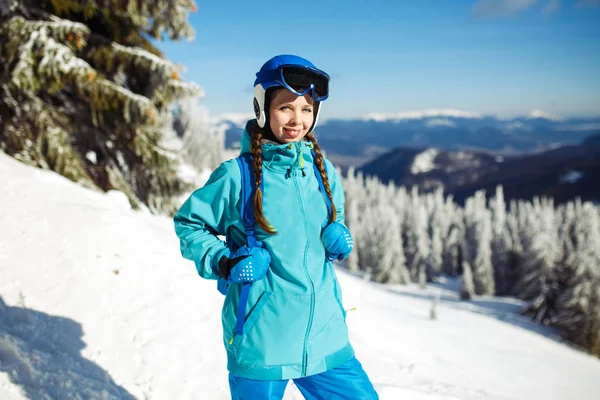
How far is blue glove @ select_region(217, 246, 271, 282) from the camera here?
75.0 inches

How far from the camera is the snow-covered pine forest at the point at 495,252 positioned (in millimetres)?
35188

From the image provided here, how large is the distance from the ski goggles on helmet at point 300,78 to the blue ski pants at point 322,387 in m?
1.66

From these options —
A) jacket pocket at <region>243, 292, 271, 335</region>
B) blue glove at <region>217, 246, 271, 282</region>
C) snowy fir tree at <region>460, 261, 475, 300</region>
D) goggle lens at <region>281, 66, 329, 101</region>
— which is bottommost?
snowy fir tree at <region>460, 261, 475, 300</region>

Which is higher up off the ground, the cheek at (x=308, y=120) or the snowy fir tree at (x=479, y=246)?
the cheek at (x=308, y=120)

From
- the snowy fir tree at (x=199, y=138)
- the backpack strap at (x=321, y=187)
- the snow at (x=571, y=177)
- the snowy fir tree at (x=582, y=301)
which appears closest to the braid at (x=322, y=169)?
the backpack strap at (x=321, y=187)

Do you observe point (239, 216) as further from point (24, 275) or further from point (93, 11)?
point (93, 11)

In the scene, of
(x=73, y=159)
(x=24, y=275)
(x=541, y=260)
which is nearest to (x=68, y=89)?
(x=73, y=159)

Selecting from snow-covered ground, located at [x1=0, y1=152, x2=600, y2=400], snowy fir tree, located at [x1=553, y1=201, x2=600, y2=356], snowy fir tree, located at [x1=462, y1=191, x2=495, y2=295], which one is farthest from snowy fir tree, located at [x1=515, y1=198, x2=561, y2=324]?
snow-covered ground, located at [x1=0, y1=152, x2=600, y2=400]

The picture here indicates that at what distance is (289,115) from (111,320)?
365cm

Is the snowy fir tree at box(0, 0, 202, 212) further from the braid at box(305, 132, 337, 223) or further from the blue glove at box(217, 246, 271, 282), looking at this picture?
the blue glove at box(217, 246, 271, 282)

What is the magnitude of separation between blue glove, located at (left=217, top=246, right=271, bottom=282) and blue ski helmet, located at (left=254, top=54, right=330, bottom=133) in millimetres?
763

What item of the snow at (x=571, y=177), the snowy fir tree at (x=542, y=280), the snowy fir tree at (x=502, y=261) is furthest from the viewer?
the snow at (x=571, y=177)

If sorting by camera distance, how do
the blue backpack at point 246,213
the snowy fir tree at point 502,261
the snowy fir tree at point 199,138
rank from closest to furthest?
the blue backpack at point 246,213
the snowy fir tree at point 502,261
the snowy fir tree at point 199,138

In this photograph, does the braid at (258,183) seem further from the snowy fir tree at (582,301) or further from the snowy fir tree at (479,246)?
the snowy fir tree at (479,246)
